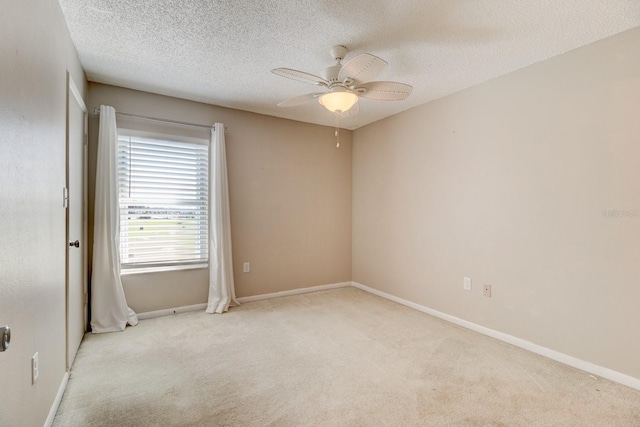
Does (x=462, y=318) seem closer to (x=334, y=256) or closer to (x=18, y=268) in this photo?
(x=334, y=256)

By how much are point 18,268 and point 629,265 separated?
340 cm

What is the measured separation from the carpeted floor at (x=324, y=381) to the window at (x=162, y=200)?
758 mm

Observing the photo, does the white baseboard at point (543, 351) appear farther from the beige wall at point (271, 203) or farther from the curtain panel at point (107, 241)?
the curtain panel at point (107, 241)

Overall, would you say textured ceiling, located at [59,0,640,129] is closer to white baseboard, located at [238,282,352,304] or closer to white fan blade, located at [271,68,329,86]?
white fan blade, located at [271,68,329,86]

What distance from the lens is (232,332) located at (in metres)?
2.98

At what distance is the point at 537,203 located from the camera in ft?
8.59

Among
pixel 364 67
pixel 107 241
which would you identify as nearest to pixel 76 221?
pixel 107 241

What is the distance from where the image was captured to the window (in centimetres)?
328

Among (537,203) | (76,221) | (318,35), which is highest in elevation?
(318,35)

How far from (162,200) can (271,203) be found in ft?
4.19

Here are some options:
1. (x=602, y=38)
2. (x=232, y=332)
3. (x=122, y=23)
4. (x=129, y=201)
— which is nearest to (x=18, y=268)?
(x=122, y=23)

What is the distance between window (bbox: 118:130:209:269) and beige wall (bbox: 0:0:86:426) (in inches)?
48.7

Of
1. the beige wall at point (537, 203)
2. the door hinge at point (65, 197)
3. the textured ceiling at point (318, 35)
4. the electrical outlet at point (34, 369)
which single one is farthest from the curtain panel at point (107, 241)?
the beige wall at point (537, 203)

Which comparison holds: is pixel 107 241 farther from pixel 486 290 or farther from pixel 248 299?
pixel 486 290
